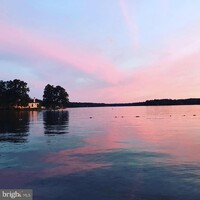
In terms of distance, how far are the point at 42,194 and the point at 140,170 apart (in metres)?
7.95

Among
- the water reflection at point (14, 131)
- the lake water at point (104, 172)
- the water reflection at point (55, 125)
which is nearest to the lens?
the lake water at point (104, 172)

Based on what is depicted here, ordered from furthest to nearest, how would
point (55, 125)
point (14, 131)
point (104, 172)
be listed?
point (55, 125) < point (14, 131) < point (104, 172)

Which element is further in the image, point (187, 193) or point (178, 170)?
point (178, 170)

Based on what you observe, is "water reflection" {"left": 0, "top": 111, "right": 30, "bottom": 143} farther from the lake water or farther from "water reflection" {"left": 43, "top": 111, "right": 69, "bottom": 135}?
the lake water

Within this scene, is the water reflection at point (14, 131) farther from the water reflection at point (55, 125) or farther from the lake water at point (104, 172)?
the lake water at point (104, 172)

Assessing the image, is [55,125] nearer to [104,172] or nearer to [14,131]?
[14,131]

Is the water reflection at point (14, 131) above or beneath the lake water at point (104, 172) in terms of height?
above

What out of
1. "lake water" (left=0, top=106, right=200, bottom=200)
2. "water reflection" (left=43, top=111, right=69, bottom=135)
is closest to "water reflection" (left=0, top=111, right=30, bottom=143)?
"water reflection" (left=43, top=111, right=69, bottom=135)

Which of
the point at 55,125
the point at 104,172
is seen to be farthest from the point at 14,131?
the point at 104,172

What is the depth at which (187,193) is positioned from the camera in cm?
1644

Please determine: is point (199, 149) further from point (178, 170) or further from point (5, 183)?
point (5, 183)

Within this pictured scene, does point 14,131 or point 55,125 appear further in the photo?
point 55,125

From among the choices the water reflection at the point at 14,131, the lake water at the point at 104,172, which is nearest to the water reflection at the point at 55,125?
the water reflection at the point at 14,131

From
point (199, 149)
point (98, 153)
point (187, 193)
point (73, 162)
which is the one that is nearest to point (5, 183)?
point (73, 162)
